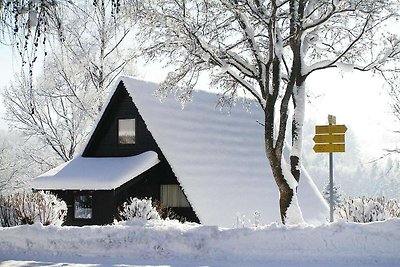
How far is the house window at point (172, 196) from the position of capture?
→ 82.7 feet

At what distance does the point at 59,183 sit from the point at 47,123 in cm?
1101

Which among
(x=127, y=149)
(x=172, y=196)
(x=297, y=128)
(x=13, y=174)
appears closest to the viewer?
(x=297, y=128)

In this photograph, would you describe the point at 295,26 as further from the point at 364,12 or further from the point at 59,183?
the point at 59,183

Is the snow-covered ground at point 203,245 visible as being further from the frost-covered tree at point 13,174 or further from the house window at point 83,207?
the frost-covered tree at point 13,174

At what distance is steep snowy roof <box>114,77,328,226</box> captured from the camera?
2408 centimetres

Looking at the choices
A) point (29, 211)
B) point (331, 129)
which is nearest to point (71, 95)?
point (29, 211)

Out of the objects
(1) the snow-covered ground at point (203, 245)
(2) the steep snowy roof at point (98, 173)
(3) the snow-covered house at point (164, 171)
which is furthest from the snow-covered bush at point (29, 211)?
(3) the snow-covered house at point (164, 171)

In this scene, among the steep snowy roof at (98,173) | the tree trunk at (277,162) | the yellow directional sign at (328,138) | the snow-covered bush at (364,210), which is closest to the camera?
the snow-covered bush at (364,210)

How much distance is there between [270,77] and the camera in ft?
65.8

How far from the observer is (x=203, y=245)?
500 inches

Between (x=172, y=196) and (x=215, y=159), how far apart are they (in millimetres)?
2516

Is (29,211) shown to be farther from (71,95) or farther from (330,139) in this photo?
(71,95)

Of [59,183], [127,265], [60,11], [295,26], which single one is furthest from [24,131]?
[60,11]

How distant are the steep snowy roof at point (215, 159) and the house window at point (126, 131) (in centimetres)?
114
